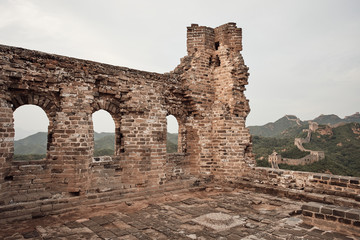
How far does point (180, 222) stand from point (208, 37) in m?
7.53

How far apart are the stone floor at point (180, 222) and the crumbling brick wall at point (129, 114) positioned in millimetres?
1084

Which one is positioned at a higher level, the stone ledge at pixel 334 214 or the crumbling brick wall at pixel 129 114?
the crumbling brick wall at pixel 129 114

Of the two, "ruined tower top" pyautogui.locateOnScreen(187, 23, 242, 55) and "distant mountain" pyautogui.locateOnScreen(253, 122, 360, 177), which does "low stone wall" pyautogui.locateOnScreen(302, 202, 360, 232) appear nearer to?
"ruined tower top" pyautogui.locateOnScreen(187, 23, 242, 55)

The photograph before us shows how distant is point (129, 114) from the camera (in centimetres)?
764

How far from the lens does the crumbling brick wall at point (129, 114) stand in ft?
19.6

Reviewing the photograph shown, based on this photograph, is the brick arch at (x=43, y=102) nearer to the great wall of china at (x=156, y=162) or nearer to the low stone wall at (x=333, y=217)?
the great wall of china at (x=156, y=162)

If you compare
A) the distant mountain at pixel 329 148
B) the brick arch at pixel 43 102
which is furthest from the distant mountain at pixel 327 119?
the brick arch at pixel 43 102

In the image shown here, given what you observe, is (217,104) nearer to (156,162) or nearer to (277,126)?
(156,162)

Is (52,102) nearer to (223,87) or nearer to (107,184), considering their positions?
(107,184)

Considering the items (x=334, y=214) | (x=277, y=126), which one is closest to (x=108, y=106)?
(x=334, y=214)

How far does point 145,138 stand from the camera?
780 centimetres

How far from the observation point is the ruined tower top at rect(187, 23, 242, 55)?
9.52m

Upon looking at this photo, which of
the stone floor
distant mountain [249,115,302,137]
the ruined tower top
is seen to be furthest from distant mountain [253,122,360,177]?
the stone floor

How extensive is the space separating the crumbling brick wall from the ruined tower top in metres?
0.04
